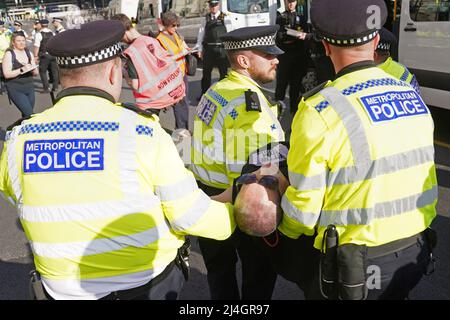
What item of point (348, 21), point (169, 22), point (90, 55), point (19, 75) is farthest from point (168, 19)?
point (348, 21)

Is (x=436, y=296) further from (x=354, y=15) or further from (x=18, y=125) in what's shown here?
(x=18, y=125)

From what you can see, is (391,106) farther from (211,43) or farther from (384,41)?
(211,43)

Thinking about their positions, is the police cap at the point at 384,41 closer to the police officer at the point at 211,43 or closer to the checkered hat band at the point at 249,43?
the checkered hat band at the point at 249,43

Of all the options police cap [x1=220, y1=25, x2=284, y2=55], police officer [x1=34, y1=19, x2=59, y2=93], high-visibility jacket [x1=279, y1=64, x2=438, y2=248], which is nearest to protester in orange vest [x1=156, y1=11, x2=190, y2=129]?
police cap [x1=220, y1=25, x2=284, y2=55]

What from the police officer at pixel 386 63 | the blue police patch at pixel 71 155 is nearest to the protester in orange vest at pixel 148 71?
the police officer at pixel 386 63

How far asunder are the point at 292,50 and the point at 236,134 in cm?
544

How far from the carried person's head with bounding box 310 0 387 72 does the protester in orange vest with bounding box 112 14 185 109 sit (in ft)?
11.2

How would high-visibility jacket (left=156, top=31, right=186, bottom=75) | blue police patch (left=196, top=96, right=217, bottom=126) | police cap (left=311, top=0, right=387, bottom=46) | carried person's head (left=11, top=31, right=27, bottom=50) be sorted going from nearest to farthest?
1. police cap (left=311, top=0, right=387, bottom=46)
2. blue police patch (left=196, top=96, right=217, bottom=126)
3. high-visibility jacket (left=156, top=31, right=186, bottom=75)
4. carried person's head (left=11, top=31, right=27, bottom=50)

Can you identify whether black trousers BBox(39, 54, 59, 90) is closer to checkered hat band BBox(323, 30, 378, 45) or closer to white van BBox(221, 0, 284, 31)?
white van BBox(221, 0, 284, 31)

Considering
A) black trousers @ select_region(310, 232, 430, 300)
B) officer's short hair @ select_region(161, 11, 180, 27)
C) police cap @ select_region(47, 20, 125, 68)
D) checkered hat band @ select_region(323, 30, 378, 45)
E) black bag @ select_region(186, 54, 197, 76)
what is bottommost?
black bag @ select_region(186, 54, 197, 76)

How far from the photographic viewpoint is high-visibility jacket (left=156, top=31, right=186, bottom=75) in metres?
6.02

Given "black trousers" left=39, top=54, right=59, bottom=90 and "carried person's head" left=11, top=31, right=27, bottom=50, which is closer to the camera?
"carried person's head" left=11, top=31, right=27, bottom=50

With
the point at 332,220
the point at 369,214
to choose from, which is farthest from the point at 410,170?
the point at 332,220
